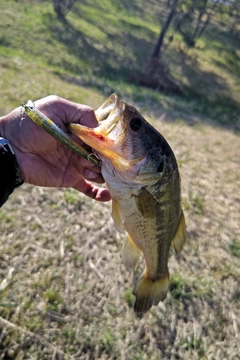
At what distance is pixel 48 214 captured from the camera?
4242 millimetres

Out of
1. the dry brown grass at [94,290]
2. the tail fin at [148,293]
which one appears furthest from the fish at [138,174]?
the dry brown grass at [94,290]

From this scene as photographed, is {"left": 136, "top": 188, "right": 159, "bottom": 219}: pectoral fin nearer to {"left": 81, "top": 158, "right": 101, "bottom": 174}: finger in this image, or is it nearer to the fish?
the fish

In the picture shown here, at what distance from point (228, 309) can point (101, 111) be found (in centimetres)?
276

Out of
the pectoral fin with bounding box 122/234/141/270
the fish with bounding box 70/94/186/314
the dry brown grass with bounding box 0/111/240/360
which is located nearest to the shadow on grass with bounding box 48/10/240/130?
the dry brown grass with bounding box 0/111/240/360

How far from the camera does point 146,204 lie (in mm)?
2090

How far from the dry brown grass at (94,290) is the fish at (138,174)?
42.0 inches

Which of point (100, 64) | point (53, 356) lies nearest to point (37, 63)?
point (100, 64)

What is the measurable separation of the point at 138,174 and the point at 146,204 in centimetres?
23

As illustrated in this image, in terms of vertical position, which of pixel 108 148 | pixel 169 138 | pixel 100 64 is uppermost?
pixel 108 148

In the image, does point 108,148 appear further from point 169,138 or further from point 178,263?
point 169,138

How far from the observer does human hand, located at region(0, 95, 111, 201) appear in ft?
7.57

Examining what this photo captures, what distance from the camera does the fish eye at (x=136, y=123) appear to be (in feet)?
6.31

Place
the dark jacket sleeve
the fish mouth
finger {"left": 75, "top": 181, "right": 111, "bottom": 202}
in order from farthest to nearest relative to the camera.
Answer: finger {"left": 75, "top": 181, "right": 111, "bottom": 202} < the dark jacket sleeve < the fish mouth

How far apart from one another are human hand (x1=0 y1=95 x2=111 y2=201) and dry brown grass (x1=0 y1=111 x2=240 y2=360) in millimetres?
1084
